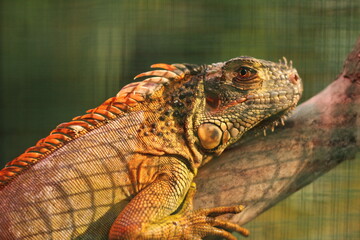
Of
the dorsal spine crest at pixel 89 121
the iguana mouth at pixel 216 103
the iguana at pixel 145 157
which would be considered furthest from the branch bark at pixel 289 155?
the dorsal spine crest at pixel 89 121

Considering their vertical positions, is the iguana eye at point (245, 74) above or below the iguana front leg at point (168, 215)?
above

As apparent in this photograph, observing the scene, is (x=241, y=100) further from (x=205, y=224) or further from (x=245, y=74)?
(x=205, y=224)

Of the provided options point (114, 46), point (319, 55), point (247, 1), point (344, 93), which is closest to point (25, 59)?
point (114, 46)

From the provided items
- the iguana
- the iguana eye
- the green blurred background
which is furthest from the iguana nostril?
the green blurred background

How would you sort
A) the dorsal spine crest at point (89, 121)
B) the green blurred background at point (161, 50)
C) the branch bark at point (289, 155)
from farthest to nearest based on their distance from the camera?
the green blurred background at point (161, 50) → the branch bark at point (289, 155) → the dorsal spine crest at point (89, 121)

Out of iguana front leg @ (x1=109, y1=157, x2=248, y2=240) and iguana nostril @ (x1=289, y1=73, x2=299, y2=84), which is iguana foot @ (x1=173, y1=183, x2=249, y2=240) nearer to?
iguana front leg @ (x1=109, y1=157, x2=248, y2=240)

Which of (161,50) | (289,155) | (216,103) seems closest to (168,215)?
(216,103)

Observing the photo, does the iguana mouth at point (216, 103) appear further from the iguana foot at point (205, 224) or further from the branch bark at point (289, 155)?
the iguana foot at point (205, 224)
